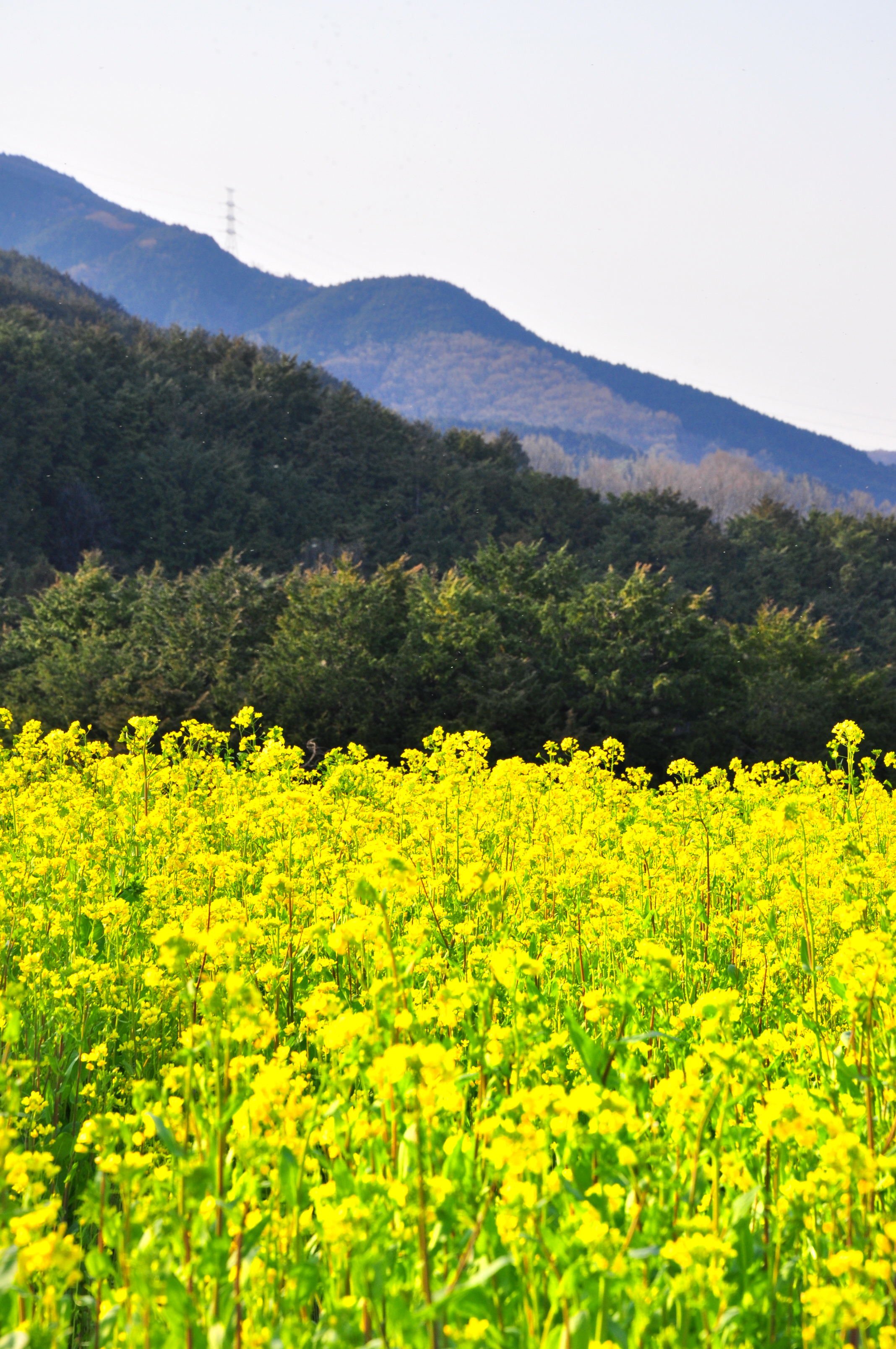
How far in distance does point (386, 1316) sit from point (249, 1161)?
384 mm

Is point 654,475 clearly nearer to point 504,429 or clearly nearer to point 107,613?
point 504,429

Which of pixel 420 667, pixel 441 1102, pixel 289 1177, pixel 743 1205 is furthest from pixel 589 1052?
pixel 420 667

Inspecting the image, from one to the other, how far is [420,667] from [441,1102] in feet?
34.6

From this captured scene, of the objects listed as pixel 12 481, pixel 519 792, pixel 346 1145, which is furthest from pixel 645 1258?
pixel 12 481

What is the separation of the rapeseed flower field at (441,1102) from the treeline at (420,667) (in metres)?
6.70

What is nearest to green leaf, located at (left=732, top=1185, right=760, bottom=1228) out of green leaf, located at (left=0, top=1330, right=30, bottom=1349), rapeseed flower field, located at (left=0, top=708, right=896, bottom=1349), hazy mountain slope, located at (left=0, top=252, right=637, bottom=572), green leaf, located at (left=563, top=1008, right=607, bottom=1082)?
rapeseed flower field, located at (left=0, top=708, right=896, bottom=1349)

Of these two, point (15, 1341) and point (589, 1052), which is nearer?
point (15, 1341)

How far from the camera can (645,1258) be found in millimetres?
1798

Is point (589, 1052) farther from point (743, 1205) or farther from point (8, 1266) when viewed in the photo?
point (8, 1266)

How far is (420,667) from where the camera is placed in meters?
12.3

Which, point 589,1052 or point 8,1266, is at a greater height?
point 589,1052

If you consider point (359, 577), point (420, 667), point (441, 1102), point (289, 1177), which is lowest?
point (420, 667)

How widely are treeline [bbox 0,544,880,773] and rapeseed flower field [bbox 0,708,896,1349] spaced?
22.0ft

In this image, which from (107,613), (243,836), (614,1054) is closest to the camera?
(614,1054)
